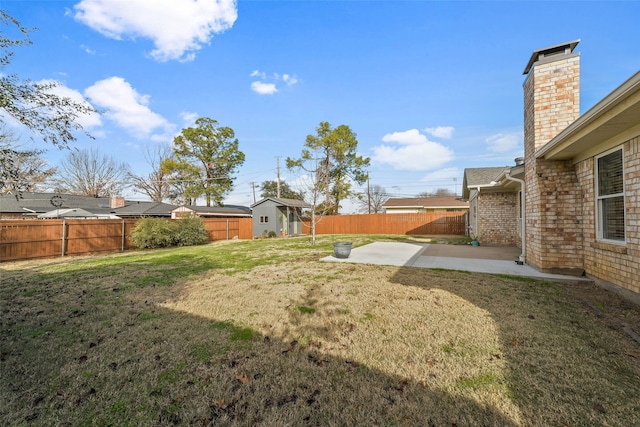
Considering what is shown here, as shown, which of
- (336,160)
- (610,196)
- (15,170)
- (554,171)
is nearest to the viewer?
(15,170)

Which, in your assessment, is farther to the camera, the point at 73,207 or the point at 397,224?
the point at 73,207

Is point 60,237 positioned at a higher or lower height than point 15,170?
lower

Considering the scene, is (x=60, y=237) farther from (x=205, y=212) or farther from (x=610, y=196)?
(x=610, y=196)

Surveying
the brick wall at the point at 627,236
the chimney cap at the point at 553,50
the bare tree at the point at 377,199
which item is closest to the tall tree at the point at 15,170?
the brick wall at the point at 627,236

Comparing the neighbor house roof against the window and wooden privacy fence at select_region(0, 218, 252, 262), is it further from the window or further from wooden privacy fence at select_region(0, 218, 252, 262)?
wooden privacy fence at select_region(0, 218, 252, 262)

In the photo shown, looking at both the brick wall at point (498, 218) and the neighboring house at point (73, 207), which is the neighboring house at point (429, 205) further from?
the neighboring house at point (73, 207)

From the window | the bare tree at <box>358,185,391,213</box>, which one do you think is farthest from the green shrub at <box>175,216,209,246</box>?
the bare tree at <box>358,185,391,213</box>

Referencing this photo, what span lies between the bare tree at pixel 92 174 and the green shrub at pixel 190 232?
2413cm

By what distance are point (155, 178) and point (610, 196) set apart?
124 feet

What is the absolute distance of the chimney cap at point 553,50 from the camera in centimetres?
613

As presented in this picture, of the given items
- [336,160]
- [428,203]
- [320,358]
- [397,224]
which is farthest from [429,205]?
[320,358]

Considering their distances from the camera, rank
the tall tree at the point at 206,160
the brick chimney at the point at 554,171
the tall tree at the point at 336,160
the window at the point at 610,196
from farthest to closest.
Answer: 1. the tall tree at the point at 206,160
2. the tall tree at the point at 336,160
3. the brick chimney at the point at 554,171
4. the window at the point at 610,196

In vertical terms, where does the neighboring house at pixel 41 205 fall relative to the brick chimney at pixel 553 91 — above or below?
Answer: below

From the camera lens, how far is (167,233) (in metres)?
14.6
